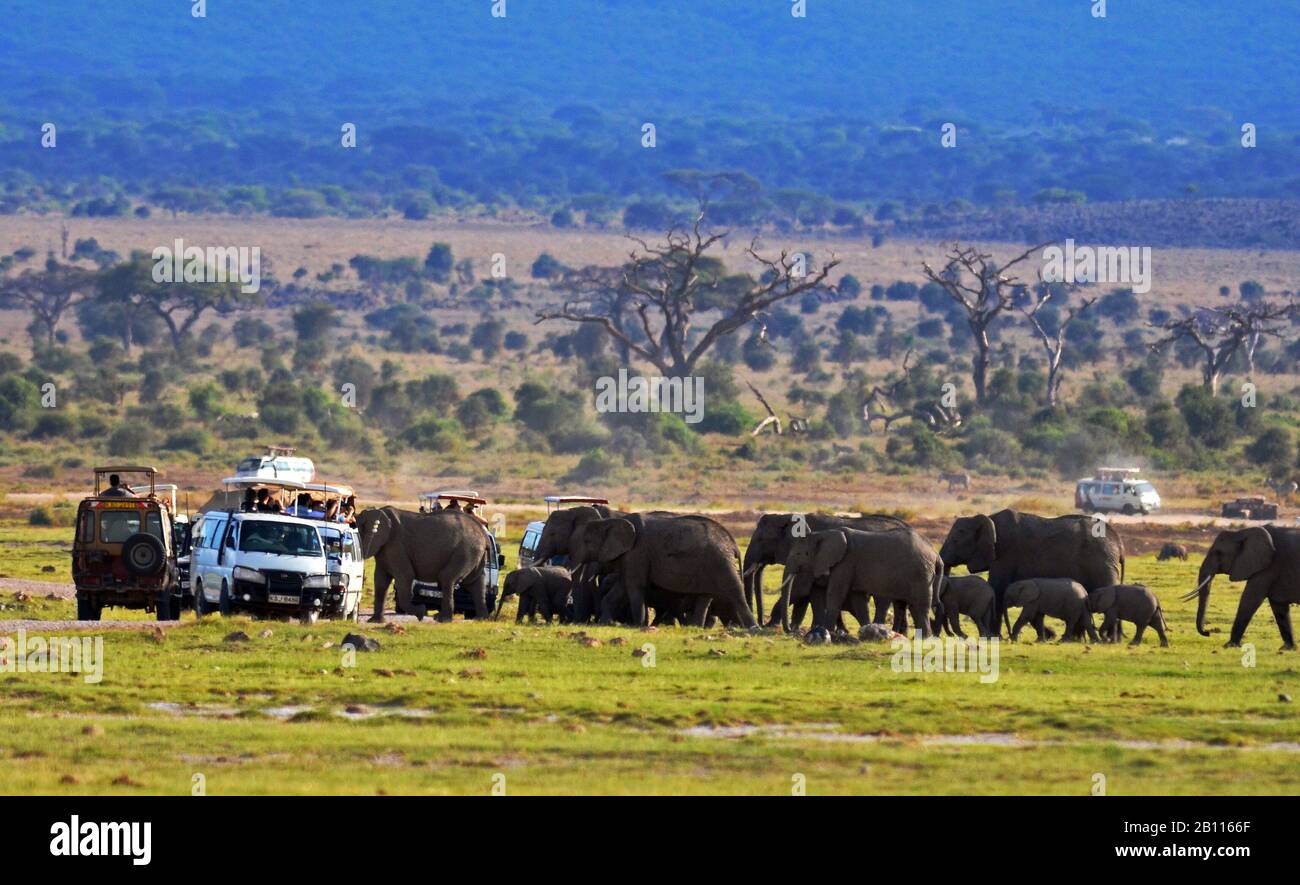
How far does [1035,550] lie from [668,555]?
5398mm

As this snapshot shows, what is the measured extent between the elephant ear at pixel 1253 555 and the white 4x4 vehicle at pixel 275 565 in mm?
10897

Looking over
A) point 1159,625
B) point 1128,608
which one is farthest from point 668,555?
point 1159,625

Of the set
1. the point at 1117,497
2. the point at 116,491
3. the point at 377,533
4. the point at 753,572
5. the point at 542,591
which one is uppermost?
the point at 116,491

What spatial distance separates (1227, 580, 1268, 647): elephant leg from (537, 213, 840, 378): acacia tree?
39.1 metres

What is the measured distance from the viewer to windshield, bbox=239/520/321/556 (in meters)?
27.7

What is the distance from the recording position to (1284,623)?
2833cm

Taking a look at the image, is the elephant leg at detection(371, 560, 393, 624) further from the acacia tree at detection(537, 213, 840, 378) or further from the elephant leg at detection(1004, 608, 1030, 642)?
the acacia tree at detection(537, 213, 840, 378)

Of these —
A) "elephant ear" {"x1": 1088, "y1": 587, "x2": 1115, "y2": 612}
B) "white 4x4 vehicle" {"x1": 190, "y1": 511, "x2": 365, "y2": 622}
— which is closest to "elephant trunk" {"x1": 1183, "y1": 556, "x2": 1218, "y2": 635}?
"elephant ear" {"x1": 1088, "y1": 587, "x2": 1115, "y2": 612}

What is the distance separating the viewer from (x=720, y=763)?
17375 millimetres

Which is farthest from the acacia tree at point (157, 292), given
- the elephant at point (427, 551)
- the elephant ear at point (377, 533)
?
the elephant ear at point (377, 533)

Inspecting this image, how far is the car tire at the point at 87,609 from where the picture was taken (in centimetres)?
2895

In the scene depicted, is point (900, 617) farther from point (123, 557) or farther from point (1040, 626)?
point (123, 557)

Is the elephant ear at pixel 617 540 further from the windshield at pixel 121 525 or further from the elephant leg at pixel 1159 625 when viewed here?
the elephant leg at pixel 1159 625
